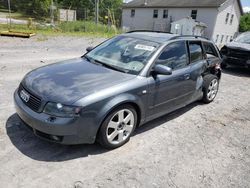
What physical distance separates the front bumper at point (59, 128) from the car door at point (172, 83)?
1267 millimetres

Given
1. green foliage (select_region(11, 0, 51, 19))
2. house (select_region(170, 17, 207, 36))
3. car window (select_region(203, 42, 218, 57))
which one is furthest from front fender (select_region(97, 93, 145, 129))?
house (select_region(170, 17, 207, 36))

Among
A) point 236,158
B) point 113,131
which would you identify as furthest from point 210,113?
point 113,131

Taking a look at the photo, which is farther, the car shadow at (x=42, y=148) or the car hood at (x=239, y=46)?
the car hood at (x=239, y=46)

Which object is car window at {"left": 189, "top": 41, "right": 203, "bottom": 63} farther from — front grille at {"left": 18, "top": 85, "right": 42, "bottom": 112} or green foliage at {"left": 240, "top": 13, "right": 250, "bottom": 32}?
green foliage at {"left": 240, "top": 13, "right": 250, "bottom": 32}

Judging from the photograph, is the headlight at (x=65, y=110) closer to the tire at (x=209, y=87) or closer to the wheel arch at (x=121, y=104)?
the wheel arch at (x=121, y=104)

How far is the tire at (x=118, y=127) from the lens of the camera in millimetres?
3426

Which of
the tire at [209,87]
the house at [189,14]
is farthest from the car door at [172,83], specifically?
the house at [189,14]

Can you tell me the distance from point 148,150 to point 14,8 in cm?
2835

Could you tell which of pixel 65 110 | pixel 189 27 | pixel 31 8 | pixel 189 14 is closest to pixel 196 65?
pixel 65 110

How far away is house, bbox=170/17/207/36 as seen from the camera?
29891 mm

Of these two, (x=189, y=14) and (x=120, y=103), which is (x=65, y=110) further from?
(x=189, y=14)

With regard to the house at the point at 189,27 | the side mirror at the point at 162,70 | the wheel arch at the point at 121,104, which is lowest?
the wheel arch at the point at 121,104

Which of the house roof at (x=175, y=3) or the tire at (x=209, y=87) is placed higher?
the house roof at (x=175, y=3)

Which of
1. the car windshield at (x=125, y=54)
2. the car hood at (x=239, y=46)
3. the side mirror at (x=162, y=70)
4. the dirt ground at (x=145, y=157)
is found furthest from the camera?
the car hood at (x=239, y=46)
